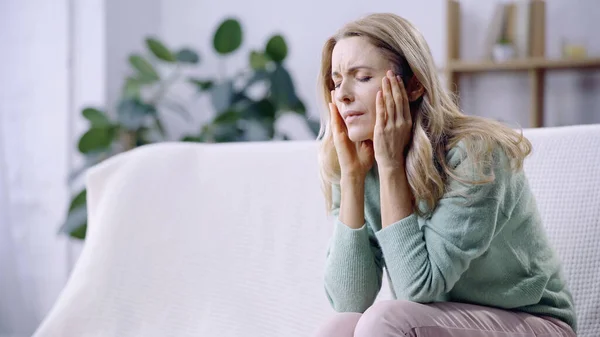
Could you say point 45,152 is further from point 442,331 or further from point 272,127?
point 442,331

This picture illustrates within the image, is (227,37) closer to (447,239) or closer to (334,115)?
(334,115)

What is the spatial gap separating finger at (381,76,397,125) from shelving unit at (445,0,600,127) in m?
1.84

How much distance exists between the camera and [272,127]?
3.08 metres

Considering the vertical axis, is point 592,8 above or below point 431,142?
above

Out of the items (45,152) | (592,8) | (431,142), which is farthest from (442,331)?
(45,152)

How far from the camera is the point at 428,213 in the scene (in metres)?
1.26

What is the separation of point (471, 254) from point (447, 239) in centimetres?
4

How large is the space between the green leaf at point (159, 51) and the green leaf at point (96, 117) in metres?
0.35

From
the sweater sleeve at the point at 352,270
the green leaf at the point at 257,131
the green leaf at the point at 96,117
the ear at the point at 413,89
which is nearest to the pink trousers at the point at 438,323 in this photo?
the sweater sleeve at the point at 352,270

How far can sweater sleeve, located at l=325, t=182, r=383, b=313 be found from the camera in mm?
1355

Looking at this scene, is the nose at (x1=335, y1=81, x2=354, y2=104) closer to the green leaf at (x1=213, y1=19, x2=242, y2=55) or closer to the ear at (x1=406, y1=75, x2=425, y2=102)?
the ear at (x1=406, y1=75, x2=425, y2=102)

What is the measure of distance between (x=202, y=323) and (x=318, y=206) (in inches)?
15.5

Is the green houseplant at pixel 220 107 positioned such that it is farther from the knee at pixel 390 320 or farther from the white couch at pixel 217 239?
the knee at pixel 390 320

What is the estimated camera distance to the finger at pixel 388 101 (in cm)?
128
